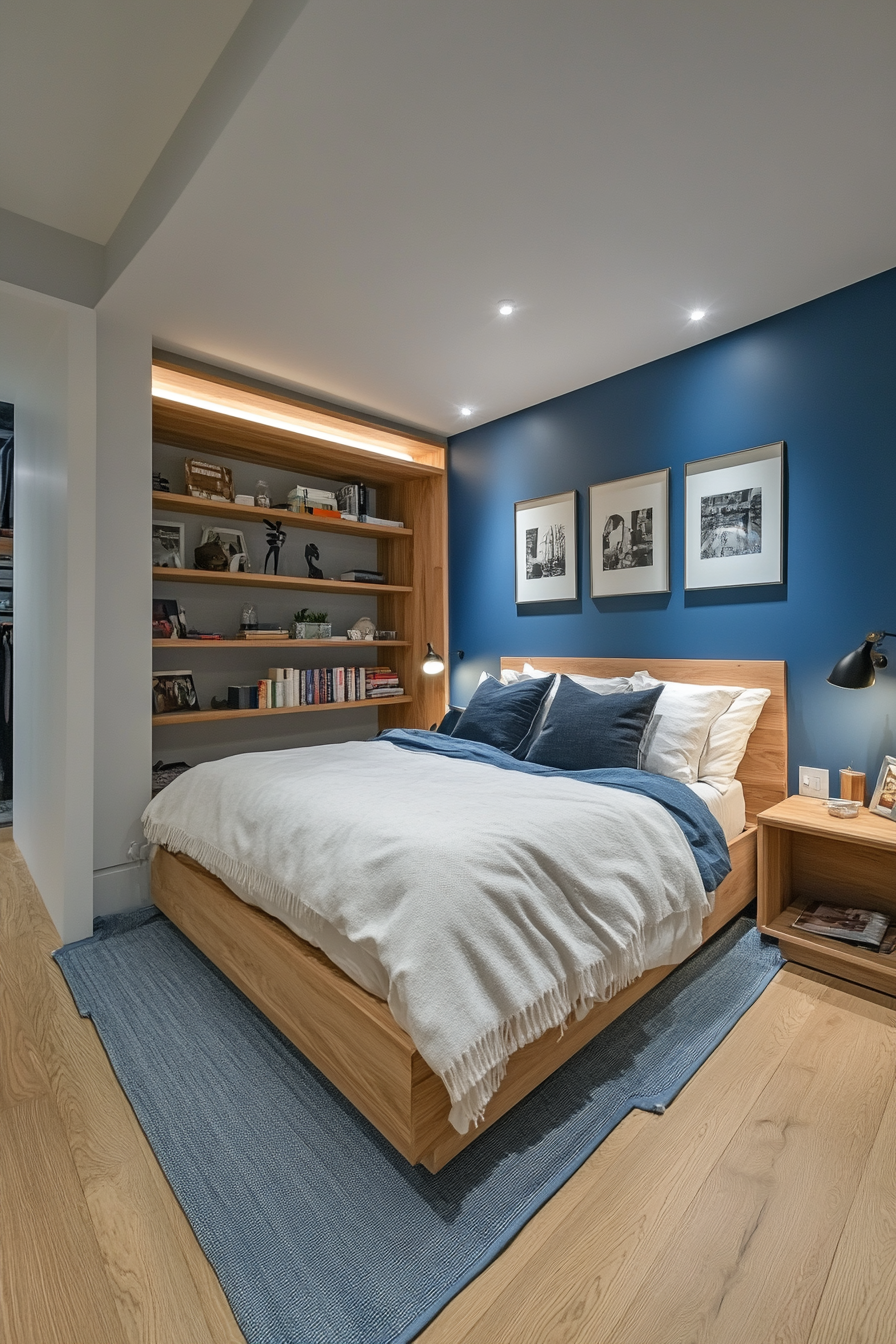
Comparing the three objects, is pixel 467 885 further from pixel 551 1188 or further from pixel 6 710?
pixel 6 710

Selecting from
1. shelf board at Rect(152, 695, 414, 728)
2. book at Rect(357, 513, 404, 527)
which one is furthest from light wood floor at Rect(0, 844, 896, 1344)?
book at Rect(357, 513, 404, 527)

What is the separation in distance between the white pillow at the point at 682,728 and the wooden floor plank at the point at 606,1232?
3.48ft

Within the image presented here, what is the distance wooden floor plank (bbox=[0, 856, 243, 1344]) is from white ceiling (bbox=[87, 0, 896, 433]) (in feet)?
8.35

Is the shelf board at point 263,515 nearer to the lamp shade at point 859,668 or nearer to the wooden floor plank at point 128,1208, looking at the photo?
the wooden floor plank at point 128,1208

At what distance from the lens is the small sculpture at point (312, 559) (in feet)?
12.5

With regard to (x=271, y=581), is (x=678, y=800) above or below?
below

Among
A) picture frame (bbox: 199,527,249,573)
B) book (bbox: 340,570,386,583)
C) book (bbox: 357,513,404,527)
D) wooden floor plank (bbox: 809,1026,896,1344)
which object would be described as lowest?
wooden floor plank (bbox: 809,1026,896,1344)

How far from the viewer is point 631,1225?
4.13 feet

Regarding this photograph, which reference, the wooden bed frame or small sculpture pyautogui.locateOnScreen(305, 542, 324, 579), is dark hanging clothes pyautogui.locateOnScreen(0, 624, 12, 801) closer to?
small sculpture pyautogui.locateOnScreen(305, 542, 324, 579)

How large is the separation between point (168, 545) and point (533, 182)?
92.2 inches

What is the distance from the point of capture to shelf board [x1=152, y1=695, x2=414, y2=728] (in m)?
3.01

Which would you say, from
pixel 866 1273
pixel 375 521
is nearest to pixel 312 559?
pixel 375 521

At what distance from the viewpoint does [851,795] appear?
2408 mm

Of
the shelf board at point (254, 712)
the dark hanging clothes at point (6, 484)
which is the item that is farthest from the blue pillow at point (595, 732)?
the dark hanging clothes at point (6, 484)
